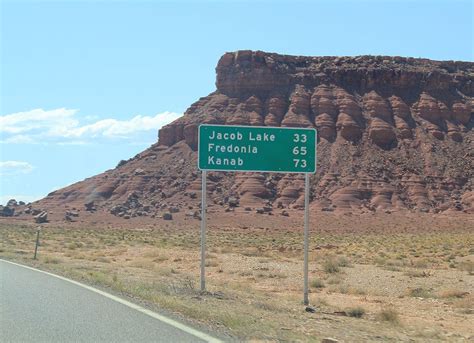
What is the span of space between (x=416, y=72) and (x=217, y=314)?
9284 cm

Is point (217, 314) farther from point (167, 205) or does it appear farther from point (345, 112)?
point (345, 112)

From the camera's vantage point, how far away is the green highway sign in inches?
651

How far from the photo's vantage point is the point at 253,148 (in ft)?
54.7

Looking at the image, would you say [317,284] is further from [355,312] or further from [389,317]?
[389,317]

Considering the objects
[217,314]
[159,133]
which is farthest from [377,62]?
[217,314]

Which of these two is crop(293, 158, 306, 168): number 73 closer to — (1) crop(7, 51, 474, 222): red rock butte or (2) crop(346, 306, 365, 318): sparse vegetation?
(2) crop(346, 306, 365, 318): sparse vegetation

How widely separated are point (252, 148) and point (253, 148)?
0.08 ft

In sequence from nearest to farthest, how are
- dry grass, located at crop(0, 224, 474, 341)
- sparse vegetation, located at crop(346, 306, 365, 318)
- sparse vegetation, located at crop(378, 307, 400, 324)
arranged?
dry grass, located at crop(0, 224, 474, 341), sparse vegetation, located at crop(378, 307, 400, 324), sparse vegetation, located at crop(346, 306, 365, 318)

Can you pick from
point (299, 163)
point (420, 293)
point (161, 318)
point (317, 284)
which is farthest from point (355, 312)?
point (317, 284)

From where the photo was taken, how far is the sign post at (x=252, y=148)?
54.3 ft

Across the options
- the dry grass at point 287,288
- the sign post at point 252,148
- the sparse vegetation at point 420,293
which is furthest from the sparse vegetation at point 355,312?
the sparse vegetation at point 420,293

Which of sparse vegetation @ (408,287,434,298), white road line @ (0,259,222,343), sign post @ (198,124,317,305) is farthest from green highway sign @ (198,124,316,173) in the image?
sparse vegetation @ (408,287,434,298)

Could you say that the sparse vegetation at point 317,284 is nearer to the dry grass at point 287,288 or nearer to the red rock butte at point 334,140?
the dry grass at point 287,288

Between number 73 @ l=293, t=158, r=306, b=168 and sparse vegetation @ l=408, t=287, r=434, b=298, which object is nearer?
number 73 @ l=293, t=158, r=306, b=168
